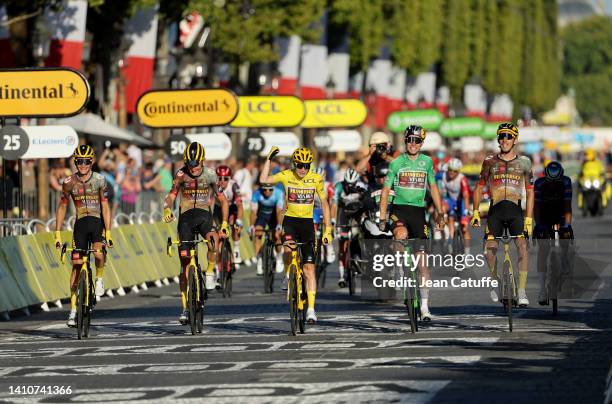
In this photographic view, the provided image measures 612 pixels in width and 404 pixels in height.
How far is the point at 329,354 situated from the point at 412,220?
2896 mm

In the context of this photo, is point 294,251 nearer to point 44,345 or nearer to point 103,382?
point 44,345

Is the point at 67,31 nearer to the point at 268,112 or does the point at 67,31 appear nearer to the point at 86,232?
the point at 268,112

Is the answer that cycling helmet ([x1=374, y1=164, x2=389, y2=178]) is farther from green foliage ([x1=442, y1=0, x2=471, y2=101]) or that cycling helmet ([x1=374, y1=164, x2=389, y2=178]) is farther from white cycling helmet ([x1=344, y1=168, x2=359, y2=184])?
green foliage ([x1=442, y1=0, x2=471, y2=101])

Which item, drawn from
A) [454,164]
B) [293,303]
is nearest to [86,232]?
[293,303]

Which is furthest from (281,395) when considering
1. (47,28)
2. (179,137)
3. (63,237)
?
(47,28)

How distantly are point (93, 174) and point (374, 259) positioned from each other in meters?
3.44

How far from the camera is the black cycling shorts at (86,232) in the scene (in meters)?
18.5

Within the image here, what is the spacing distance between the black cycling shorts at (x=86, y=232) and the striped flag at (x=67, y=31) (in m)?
15.8

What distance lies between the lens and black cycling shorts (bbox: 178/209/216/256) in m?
18.4

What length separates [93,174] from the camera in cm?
1862

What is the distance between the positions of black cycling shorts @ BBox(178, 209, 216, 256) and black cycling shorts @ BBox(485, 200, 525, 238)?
2.73 m

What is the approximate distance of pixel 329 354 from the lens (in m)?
15.4

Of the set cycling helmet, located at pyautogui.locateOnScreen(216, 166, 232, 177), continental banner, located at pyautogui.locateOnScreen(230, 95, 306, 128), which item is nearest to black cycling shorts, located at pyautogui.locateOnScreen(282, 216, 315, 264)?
cycling helmet, located at pyautogui.locateOnScreen(216, 166, 232, 177)

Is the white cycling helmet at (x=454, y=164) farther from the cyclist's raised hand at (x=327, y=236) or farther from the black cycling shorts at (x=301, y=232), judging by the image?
Result: the cyclist's raised hand at (x=327, y=236)
